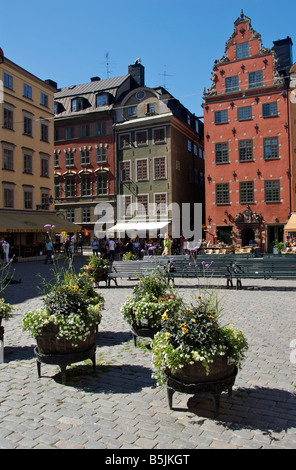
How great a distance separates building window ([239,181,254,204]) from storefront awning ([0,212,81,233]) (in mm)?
14699

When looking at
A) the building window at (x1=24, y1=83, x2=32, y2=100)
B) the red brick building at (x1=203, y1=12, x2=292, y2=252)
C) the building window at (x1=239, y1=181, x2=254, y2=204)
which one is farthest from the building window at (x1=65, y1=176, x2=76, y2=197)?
the building window at (x1=239, y1=181, x2=254, y2=204)

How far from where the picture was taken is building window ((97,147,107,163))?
39.6 metres

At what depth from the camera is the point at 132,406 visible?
451cm

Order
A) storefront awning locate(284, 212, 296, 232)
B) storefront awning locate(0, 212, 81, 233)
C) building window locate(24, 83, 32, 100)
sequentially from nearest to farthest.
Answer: storefront awning locate(0, 212, 81, 233), storefront awning locate(284, 212, 296, 232), building window locate(24, 83, 32, 100)

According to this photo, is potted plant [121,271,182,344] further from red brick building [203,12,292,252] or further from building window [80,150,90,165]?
building window [80,150,90,165]

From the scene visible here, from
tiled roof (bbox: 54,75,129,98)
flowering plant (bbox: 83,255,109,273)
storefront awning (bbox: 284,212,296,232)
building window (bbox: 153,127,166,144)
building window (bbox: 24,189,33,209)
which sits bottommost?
flowering plant (bbox: 83,255,109,273)

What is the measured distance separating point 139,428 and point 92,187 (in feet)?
122

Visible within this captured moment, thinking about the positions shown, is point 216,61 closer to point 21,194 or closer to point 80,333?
point 21,194

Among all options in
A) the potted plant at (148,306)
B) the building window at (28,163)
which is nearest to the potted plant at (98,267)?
the potted plant at (148,306)

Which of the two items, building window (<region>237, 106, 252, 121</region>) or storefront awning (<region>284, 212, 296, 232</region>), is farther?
building window (<region>237, 106, 252, 121</region>)

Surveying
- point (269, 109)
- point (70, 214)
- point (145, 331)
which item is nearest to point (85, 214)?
point (70, 214)

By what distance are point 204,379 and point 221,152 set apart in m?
31.8

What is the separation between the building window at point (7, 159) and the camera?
3097 cm

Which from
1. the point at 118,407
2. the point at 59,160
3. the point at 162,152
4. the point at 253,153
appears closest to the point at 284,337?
the point at 118,407
